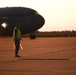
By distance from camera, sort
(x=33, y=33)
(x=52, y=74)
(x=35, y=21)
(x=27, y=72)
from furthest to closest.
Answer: (x=33, y=33), (x=35, y=21), (x=27, y=72), (x=52, y=74)

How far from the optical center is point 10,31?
154 ft

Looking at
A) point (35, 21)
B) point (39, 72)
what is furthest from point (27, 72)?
point (35, 21)

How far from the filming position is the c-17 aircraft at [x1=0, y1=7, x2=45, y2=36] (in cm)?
4488

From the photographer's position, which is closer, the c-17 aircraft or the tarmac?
the tarmac

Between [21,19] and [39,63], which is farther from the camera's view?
[21,19]

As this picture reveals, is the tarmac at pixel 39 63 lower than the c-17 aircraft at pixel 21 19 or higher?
lower

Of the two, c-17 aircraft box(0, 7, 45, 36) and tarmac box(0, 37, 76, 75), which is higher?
c-17 aircraft box(0, 7, 45, 36)

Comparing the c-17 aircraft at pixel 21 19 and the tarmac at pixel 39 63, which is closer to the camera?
the tarmac at pixel 39 63

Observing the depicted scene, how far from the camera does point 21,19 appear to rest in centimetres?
4525

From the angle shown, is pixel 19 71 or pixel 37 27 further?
pixel 37 27

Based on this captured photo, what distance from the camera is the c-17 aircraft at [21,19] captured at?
4488cm

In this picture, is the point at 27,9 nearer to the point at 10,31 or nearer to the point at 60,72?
the point at 10,31

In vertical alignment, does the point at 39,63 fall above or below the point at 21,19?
below

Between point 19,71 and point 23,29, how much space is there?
3404 cm
